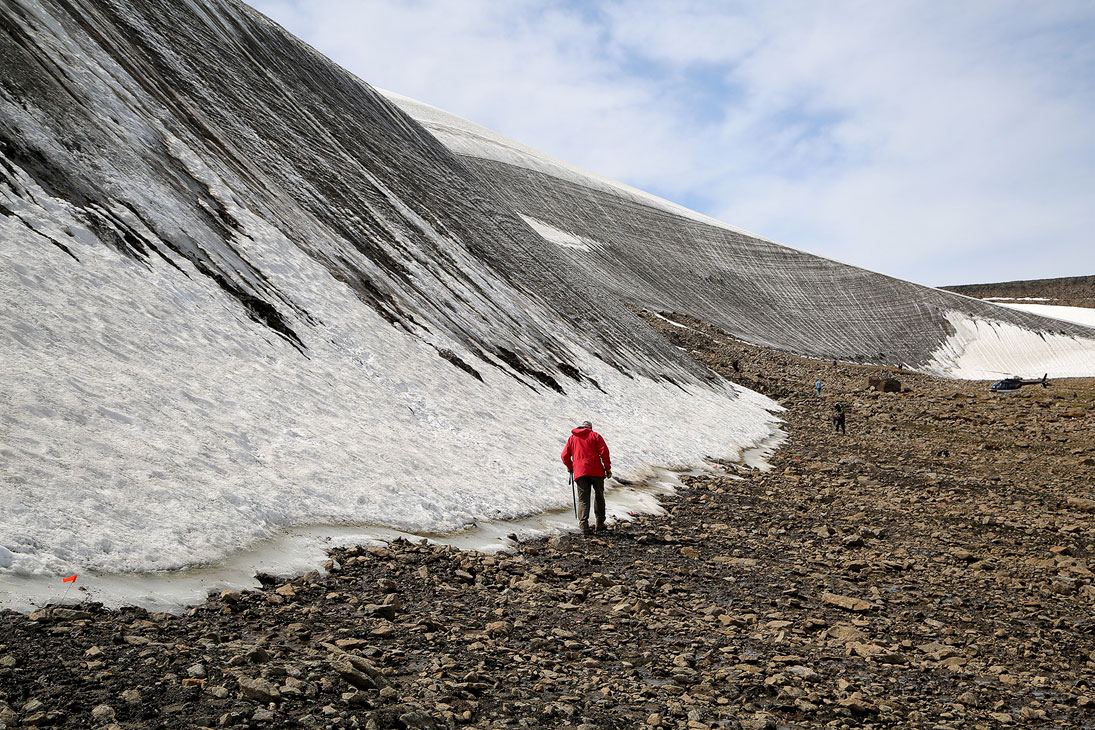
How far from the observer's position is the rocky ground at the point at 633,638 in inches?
169

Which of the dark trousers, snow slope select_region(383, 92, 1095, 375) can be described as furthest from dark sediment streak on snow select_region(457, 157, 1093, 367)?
the dark trousers

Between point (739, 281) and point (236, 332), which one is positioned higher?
point (739, 281)

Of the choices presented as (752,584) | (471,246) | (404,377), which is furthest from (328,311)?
(471,246)

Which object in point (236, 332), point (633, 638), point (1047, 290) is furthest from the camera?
point (1047, 290)

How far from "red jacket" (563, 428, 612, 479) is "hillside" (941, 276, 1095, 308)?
113 metres

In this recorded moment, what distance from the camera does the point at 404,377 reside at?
14.0 metres

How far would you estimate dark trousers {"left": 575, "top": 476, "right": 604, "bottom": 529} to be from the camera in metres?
10.5

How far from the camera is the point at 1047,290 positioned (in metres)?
116

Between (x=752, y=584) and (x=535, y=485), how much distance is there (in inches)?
179

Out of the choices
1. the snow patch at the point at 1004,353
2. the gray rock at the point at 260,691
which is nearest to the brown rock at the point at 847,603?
the gray rock at the point at 260,691

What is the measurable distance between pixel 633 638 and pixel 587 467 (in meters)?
→ 4.11

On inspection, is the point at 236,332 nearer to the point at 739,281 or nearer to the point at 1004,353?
the point at 739,281

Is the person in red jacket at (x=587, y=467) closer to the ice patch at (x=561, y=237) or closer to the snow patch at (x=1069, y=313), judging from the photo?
the ice patch at (x=561, y=237)

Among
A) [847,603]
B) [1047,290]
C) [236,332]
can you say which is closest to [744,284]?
[236,332]
